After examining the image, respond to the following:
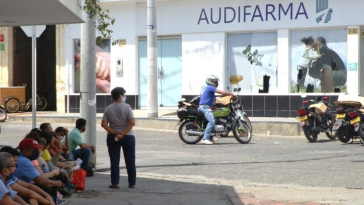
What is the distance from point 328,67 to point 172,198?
1443 cm

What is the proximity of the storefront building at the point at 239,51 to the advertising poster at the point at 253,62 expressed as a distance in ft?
0.11

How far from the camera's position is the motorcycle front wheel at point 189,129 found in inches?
778

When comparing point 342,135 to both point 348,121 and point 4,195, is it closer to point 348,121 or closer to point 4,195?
point 348,121

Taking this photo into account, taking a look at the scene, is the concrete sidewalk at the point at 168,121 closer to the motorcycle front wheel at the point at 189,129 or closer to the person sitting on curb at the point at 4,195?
the motorcycle front wheel at the point at 189,129

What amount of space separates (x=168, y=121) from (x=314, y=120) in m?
5.17

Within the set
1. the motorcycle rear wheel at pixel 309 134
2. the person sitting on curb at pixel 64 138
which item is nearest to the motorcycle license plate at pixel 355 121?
the motorcycle rear wheel at pixel 309 134

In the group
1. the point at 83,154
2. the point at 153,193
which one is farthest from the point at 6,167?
the point at 83,154

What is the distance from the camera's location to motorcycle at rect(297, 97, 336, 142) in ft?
65.6

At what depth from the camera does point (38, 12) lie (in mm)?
10750

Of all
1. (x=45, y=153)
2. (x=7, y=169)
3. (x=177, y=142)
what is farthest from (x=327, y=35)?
(x=7, y=169)

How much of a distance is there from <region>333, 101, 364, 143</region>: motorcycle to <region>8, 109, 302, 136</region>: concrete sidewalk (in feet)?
8.18

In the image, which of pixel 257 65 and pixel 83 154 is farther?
pixel 257 65

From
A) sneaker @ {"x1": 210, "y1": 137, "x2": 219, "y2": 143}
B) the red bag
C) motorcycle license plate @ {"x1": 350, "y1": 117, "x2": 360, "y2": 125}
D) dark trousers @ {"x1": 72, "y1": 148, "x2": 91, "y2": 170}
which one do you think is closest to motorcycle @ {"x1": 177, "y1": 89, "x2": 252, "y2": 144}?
sneaker @ {"x1": 210, "y1": 137, "x2": 219, "y2": 143}

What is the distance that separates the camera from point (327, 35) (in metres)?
24.9
